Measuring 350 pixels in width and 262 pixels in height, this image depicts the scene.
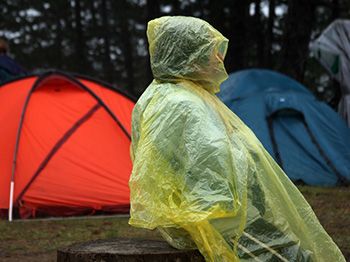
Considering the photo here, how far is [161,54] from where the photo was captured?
2.96 metres

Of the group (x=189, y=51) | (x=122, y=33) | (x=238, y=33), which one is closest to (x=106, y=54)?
(x=122, y=33)

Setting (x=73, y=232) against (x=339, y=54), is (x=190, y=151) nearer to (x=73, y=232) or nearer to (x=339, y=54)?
(x=73, y=232)

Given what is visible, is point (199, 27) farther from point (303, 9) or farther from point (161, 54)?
point (303, 9)

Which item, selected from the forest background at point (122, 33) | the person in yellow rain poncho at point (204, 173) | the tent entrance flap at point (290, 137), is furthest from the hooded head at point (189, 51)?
the forest background at point (122, 33)

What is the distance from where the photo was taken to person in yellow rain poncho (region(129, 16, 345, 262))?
2.61 m

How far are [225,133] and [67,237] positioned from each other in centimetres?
340

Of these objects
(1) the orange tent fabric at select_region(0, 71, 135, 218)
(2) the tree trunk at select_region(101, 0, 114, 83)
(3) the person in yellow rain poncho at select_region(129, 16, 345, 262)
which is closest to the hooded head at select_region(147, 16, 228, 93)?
(3) the person in yellow rain poncho at select_region(129, 16, 345, 262)

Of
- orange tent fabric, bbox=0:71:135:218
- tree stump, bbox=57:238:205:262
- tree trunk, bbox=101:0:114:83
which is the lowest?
tree trunk, bbox=101:0:114:83

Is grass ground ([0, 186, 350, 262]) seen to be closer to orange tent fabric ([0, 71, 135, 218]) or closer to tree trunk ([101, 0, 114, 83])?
orange tent fabric ([0, 71, 135, 218])

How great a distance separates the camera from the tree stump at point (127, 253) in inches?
114

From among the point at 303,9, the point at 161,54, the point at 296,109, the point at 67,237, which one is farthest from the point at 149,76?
the point at 161,54

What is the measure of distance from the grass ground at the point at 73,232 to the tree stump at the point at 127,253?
5.92 feet

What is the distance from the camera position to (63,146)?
21.9 ft

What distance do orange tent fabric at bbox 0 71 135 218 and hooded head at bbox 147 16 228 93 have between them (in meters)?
3.86
